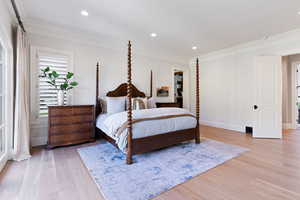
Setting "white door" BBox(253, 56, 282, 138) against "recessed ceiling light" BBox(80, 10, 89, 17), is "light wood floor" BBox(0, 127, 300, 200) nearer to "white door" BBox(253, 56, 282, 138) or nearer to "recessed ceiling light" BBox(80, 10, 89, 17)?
"white door" BBox(253, 56, 282, 138)

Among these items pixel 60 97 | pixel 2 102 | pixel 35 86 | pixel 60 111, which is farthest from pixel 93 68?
pixel 2 102

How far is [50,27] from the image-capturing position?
11.4 ft

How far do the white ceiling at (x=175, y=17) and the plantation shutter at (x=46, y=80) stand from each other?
0.84 metres

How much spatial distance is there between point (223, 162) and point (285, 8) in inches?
121

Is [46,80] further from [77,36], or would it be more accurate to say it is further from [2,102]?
[77,36]

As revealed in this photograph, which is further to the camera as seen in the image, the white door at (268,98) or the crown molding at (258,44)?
the white door at (268,98)

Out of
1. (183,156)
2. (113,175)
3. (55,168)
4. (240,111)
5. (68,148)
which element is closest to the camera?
(113,175)

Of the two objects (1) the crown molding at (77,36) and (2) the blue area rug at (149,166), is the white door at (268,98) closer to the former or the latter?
(2) the blue area rug at (149,166)

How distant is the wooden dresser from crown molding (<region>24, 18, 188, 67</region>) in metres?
1.83

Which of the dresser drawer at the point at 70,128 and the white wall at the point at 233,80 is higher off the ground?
the white wall at the point at 233,80

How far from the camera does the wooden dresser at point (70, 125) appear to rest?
3.20 m

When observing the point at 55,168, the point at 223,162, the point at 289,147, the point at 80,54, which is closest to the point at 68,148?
the point at 55,168

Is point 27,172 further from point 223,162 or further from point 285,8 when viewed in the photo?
point 285,8

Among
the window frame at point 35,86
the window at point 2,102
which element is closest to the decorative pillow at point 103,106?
the window frame at point 35,86
